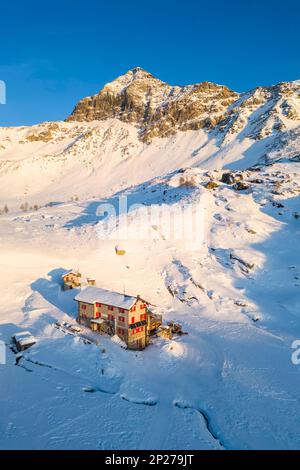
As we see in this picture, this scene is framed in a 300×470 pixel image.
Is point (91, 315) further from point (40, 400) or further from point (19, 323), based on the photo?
point (40, 400)

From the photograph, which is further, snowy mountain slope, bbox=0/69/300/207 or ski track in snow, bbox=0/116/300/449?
snowy mountain slope, bbox=0/69/300/207

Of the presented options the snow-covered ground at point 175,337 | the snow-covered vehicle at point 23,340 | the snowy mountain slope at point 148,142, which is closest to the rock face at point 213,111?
the snowy mountain slope at point 148,142

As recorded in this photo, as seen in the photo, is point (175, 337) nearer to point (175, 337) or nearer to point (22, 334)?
point (175, 337)

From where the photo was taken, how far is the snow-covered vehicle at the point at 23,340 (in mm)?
29469

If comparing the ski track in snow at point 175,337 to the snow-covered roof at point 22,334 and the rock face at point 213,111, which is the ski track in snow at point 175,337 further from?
the rock face at point 213,111

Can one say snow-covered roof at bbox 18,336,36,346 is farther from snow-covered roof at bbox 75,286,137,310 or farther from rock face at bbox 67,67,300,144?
rock face at bbox 67,67,300,144

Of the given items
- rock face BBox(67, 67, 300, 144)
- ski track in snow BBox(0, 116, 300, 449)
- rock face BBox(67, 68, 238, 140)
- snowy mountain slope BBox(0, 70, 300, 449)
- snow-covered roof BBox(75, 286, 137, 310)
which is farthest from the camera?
rock face BBox(67, 68, 238, 140)

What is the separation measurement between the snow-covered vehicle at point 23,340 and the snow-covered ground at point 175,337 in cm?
62

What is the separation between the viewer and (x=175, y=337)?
3634 cm

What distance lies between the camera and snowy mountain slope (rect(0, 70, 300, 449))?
2183cm

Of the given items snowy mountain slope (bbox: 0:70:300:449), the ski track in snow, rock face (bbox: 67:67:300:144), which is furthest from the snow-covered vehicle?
rock face (bbox: 67:67:300:144)

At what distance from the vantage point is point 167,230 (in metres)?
61.6

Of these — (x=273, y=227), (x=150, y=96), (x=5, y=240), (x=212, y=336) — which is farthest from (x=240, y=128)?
(x=212, y=336)

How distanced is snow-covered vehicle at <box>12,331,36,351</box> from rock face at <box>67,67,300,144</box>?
12472 centimetres
